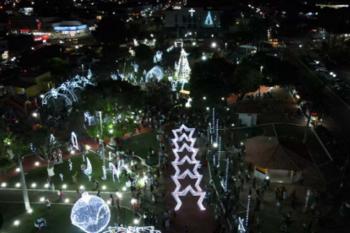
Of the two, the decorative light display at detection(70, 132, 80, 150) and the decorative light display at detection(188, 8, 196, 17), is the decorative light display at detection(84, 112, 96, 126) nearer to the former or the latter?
the decorative light display at detection(70, 132, 80, 150)

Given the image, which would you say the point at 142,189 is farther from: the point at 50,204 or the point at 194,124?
the point at 194,124

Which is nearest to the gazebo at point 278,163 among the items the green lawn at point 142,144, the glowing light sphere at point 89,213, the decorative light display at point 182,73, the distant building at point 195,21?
the green lawn at point 142,144

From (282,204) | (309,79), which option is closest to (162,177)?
(282,204)

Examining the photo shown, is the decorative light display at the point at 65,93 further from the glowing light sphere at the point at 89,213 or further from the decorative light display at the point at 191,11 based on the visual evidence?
the decorative light display at the point at 191,11

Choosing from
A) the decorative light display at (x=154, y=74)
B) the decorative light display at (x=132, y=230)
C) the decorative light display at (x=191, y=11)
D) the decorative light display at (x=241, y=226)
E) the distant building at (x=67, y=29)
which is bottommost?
the decorative light display at (x=241, y=226)

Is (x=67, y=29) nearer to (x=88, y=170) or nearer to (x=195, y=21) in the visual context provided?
(x=195, y=21)

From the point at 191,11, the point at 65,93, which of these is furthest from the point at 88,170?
the point at 191,11
